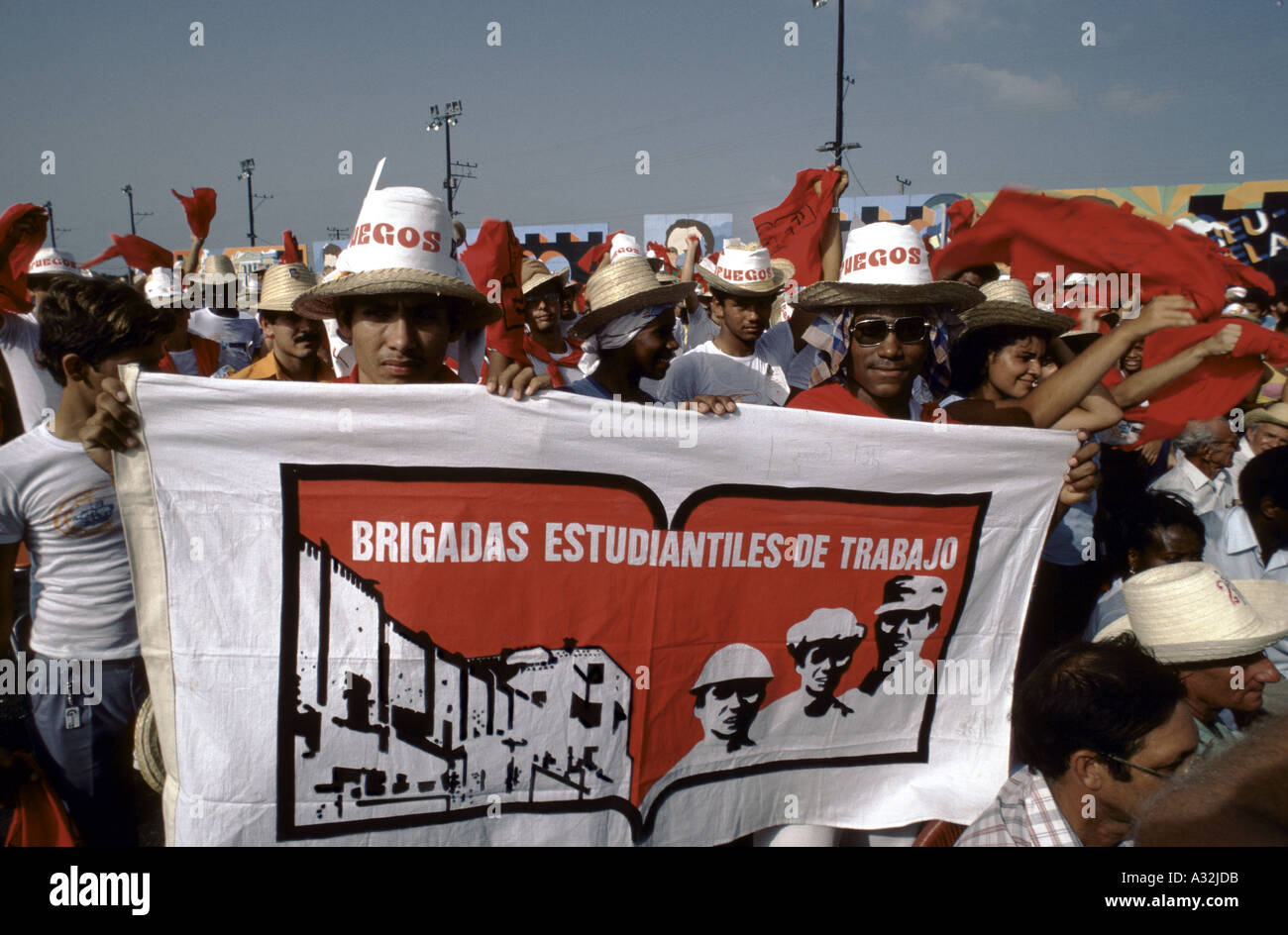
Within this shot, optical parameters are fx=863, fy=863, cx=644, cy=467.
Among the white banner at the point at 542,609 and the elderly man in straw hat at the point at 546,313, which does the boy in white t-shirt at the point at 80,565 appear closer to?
the white banner at the point at 542,609

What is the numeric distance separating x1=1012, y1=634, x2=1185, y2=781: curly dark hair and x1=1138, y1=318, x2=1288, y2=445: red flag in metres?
1.14

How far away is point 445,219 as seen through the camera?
102 inches

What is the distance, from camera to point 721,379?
4750 millimetres

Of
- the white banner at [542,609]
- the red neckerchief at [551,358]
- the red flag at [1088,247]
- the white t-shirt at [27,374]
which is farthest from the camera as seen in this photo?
the red neckerchief at [551,358]

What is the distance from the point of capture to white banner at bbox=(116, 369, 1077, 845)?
212 centimetres

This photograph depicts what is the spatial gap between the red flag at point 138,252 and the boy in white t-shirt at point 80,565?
500 centimetres

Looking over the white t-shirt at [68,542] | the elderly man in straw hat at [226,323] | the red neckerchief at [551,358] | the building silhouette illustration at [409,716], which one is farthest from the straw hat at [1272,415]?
the elderly man in straw hat at [226,323]

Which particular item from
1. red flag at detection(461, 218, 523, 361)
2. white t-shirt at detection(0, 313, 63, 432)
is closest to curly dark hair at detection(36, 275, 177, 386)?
red flag at detection(461, 218, 523, 361)

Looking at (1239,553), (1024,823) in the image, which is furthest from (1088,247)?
(1024,823)

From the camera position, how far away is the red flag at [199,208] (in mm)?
7117

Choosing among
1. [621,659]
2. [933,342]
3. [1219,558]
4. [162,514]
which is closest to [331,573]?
[162,514]

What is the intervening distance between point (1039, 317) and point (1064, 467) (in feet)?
3.16

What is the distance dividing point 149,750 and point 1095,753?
2.40 m

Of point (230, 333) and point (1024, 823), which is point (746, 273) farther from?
point (230, 333)
